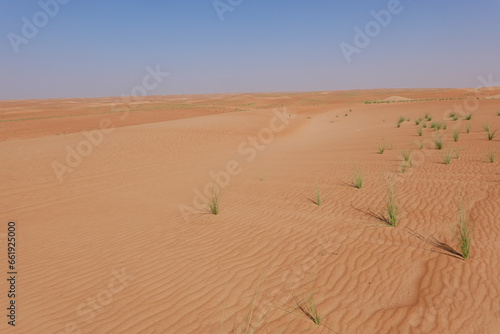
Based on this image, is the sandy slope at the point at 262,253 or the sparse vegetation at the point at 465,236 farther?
the sparse vegetation at the point at 465,236

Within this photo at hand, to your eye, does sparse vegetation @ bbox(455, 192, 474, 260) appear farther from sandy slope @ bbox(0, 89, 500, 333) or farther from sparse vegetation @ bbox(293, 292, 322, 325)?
sparse vegetation @ bbox(293, 292, 322, 325)

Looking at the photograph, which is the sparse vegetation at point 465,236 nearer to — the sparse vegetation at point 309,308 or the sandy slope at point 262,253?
the sandy slope at point 262,253

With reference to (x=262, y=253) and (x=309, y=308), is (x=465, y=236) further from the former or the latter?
(x=262, y=253)

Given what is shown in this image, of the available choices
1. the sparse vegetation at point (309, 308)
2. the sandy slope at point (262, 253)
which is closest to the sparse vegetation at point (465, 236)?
the sandy slope at point (262, 253)

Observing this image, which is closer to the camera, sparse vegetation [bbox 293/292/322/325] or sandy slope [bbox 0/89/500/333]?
sparse vegetation [bbox 293/292/322/325]

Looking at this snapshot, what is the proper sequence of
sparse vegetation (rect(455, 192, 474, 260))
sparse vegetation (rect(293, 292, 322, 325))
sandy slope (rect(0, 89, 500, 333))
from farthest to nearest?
1. sparse vegetation (rect(455, 192, 474, 260))
2. sandy slope (rect(0, 89, 500, 333))
3. sparse vegetation (rect(293, 292, 322, 325))

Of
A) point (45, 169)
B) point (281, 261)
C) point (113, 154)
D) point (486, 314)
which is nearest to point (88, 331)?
point (281, 261)

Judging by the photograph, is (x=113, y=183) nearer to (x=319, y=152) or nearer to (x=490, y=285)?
(x=319, y=152)

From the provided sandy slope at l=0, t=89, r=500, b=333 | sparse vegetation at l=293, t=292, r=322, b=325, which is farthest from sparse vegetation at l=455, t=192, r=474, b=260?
sparse vegetation at l=293, t=292, r=322, b=325

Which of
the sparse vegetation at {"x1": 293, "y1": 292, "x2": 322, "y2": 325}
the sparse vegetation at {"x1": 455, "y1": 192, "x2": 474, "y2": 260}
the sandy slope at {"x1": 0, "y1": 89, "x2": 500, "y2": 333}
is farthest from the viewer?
the sparse vegetation at {"x1": 455, "y1": 192, "x2": 474, "y2": 260}

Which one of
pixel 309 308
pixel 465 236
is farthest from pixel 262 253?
pixel 465 236

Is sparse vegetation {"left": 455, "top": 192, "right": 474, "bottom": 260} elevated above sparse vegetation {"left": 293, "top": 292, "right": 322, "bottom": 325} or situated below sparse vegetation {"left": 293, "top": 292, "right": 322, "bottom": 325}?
above

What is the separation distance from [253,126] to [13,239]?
17974 mm

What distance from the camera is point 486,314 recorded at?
102 inches
